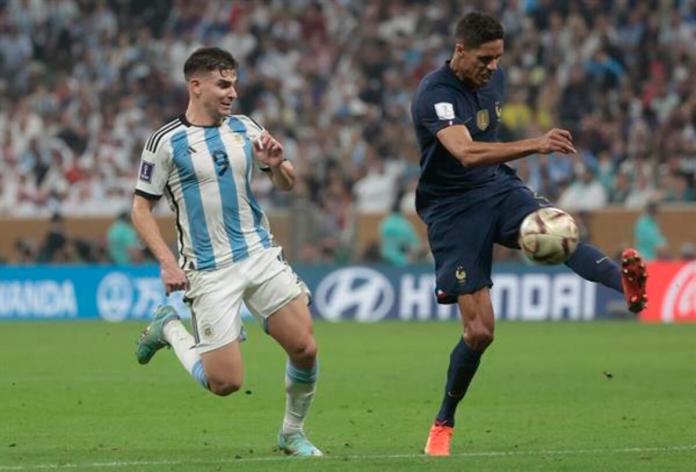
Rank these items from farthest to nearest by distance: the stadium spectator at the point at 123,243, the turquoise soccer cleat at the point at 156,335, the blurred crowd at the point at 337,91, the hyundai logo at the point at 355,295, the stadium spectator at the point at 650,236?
the stadium spectator at the point at 123,243 < the blurred crowd at the point at 337,91 < the hyundai logo at the point at 355,295 < the stadium spectator at the point at 650,236 < the turquoise soccer cleat at the point at 156,335

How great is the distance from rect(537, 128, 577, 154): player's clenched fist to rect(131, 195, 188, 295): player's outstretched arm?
208 cm

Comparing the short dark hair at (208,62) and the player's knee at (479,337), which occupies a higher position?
the short dark hair at (208,62)

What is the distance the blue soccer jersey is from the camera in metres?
9.51

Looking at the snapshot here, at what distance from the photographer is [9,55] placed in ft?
100.0

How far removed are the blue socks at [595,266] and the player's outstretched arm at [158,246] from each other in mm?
2289

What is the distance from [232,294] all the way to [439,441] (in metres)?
1.51

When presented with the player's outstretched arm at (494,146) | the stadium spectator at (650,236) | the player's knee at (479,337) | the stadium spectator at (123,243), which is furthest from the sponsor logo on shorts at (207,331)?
the stadium spectator at (123,243)

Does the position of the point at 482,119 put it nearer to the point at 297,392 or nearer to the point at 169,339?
the point at 297,392

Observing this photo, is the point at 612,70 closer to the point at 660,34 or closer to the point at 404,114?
A: the point at 660,34

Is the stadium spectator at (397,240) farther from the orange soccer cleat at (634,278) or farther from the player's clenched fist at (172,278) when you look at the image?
the player's clenched fist at (172,278)

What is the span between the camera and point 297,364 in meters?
9.34

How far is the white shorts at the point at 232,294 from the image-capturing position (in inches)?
363

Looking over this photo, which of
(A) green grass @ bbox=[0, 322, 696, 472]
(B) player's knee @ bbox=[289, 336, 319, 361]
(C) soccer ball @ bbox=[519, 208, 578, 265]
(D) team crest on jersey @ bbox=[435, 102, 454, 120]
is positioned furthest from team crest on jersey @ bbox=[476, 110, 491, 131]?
(A) green grass @ bbox=[0, 322, 696, 472]

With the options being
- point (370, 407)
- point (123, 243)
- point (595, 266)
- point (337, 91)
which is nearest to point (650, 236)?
point (337, 91)
